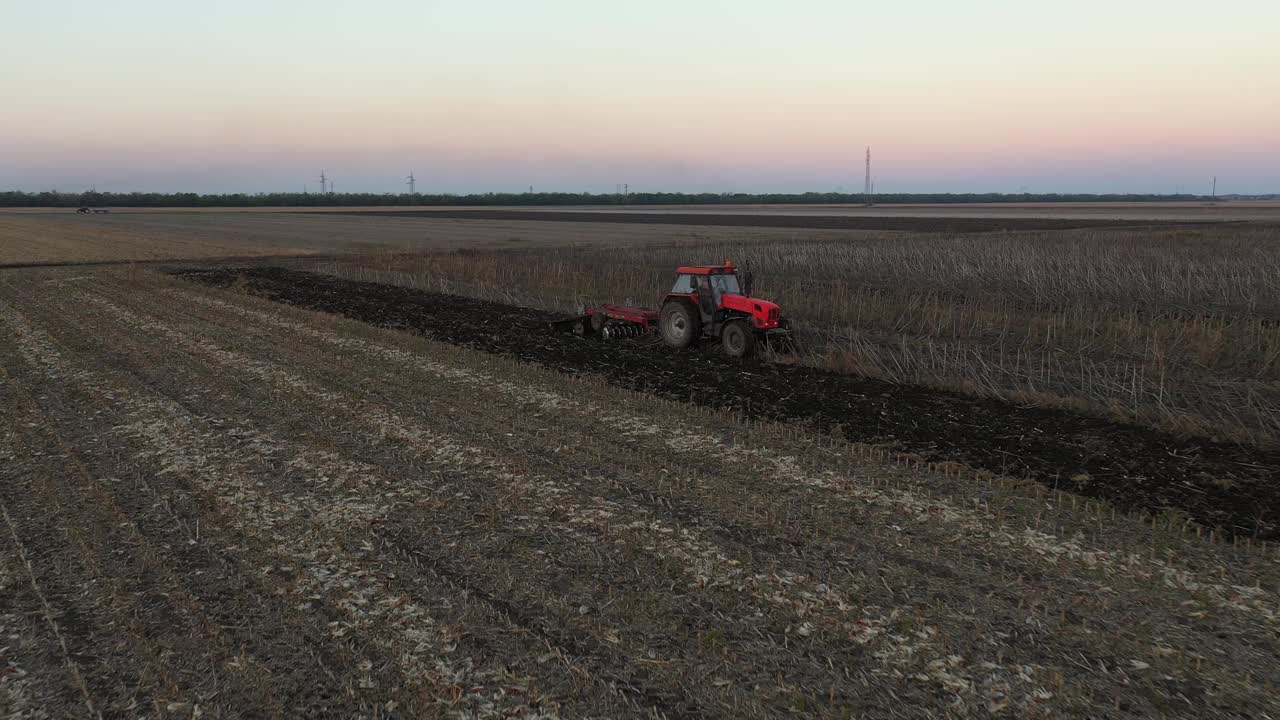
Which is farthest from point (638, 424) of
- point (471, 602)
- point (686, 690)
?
point (686, 690)

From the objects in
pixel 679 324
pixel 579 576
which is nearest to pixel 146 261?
pixel 679 324

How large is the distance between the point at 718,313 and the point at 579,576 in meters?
8.67

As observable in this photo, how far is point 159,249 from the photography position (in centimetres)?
3997

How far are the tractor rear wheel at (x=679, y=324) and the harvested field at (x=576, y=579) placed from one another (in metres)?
4.29

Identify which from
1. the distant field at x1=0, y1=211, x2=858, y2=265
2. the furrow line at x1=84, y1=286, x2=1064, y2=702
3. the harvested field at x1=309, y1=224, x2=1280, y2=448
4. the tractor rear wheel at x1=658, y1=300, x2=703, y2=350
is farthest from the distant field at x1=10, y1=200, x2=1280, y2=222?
the furrow line at x1=84, y1=286, x2=1064, y2=702

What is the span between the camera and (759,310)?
523 inches

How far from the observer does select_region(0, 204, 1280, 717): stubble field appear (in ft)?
14.7

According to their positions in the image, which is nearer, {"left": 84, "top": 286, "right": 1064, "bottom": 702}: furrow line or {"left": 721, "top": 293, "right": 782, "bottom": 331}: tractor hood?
{"left": 84, "top": 286, "right": 1064, "bottom": 702}: furrow line

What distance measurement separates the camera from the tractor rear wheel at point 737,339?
43.5 ft

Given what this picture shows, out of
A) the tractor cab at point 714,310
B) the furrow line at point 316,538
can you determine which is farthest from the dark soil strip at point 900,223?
the furrow line at point 316,538

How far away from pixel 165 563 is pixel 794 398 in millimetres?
7367

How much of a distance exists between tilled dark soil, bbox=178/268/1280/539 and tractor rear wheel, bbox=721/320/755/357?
0.66 ft

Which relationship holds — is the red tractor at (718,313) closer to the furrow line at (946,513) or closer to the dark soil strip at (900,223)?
the furrow line at (946,513)

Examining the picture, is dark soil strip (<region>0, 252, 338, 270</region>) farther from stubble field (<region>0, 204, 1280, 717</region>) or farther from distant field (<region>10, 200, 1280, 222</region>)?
distant field (<region>10, 200, 1280, 222</region>)
